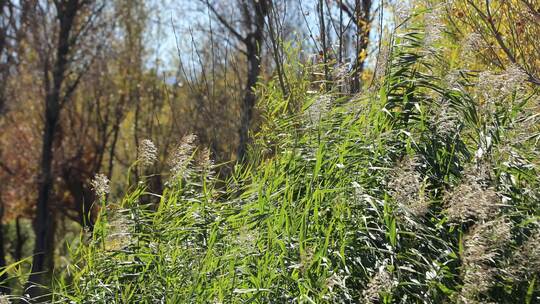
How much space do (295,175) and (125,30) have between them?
1756cm

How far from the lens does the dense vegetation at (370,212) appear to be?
169 inches

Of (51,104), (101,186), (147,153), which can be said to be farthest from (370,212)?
(51,104)

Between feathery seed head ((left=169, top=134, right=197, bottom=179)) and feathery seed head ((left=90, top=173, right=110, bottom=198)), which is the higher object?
feathery seed head ((left=169, top=134, right=197, bottom=179))

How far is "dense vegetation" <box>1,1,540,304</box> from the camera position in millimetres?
4289

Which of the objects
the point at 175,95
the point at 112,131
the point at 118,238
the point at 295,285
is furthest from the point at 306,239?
the point at 112,131

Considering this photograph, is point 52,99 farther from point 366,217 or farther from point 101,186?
point 366,217

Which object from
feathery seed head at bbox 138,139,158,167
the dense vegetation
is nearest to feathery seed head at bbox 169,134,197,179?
the dense vegetation

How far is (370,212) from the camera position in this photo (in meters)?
4.69

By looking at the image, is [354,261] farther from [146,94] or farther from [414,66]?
[146,94]

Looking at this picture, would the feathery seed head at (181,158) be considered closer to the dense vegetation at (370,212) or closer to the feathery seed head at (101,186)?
the dense vegetation at (370,212)

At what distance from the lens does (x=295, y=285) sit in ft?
14.7

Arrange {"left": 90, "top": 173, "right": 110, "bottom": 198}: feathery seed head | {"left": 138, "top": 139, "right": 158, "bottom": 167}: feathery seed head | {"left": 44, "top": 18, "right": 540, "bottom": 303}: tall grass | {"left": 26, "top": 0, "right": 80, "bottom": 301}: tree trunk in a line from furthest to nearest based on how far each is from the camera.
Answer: {"left": 26, "top": 0, "right": 80, "bottom": 301}: tree trunk → {"left": 138, "top": 139, "right": 158, "bottom": 167}: feathery seed head → {"left": 90, "top": 173, "right": 110, "bottom": 198}: feathery seed head → {"left": 44, "top": 18, "right": 540, "bottom": 303}: tall grass

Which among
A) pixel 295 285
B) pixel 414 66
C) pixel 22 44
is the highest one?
pixel 22 44

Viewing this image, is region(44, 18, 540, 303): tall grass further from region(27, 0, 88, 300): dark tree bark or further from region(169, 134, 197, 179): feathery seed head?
region(27, 0, 88, 300): dark tree bark
